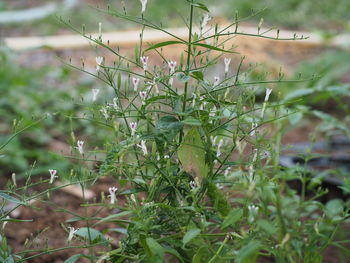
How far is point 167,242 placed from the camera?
54.7 inches

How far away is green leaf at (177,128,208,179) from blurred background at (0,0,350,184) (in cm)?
22

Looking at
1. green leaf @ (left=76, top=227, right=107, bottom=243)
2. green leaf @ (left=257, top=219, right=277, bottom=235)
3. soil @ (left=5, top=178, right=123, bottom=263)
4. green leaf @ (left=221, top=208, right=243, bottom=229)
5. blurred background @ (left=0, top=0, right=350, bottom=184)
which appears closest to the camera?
green leaf @ (left=257, top=219, right=277, bottom=235)

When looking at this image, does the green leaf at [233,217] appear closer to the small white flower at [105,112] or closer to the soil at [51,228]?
the small white flower at [105,112]

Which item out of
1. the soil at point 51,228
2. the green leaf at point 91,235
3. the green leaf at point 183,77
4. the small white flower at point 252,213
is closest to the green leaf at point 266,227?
the small white flower at point 252,213

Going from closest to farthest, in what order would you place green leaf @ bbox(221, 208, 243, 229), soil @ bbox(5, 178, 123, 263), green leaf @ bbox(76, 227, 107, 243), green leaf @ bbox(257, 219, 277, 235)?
green leaf @ bbox(257, 219, 277, 235) < green leaf @ bbox(221, 208, 243, 229) < green leaf @ bbox(76, 227, 107, 243) < soil @ bbox(5, 178, 123, 263)

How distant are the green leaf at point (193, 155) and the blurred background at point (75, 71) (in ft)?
0.73

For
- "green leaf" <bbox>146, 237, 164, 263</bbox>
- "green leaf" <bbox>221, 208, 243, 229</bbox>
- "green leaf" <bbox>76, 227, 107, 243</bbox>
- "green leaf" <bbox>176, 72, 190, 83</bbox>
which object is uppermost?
"green leaf" <bbox>176, 72, 190, 83</bbox>

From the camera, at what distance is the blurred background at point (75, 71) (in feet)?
9.36

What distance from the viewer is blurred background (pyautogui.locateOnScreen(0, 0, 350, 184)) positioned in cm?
285

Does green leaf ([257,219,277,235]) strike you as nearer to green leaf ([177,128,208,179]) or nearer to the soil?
green leaf ([177,128,208,179])

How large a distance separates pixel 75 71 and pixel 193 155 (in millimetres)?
3615

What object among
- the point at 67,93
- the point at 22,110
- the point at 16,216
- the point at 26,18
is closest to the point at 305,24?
the point at 26,18

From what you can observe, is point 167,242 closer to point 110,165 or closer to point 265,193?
point 110,165

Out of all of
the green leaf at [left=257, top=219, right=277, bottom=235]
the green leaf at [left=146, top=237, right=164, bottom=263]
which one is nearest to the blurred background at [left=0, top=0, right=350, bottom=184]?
the green leaf at [left=146, top=237, right=164, bottom=263]
